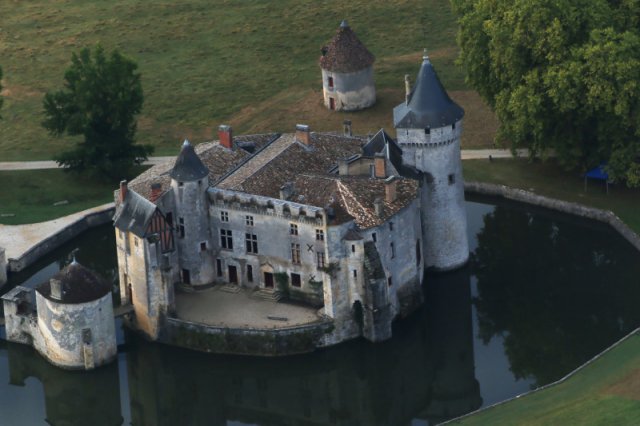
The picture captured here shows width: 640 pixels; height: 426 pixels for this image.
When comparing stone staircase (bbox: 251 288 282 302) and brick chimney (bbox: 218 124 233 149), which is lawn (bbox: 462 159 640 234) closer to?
brick chimney (bbox: 218 124 233 149)

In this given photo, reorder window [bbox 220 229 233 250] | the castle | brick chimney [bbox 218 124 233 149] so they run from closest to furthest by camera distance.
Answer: the castle
window [bbox 220 229 233 250]
brick chimney [bbox 218 124 233 149]

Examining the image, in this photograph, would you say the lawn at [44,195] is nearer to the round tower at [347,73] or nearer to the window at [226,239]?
the window at [226,239]

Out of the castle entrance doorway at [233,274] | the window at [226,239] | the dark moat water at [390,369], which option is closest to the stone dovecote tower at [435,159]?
the dark moat water at [390,369]

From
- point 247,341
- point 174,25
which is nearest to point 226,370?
point 247,341

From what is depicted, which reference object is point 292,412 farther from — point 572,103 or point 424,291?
point 572,103

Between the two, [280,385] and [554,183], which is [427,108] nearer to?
[554,183]

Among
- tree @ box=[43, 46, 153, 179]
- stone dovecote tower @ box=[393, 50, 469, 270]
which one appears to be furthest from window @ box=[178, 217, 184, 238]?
tree @ box=[43, 46, 153, 179]
